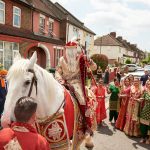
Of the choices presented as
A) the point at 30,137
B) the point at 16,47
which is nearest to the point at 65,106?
the point at 30,137

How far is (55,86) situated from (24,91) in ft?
2.39

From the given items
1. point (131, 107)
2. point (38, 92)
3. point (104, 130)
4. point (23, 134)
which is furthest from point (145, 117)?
point (23, 134)

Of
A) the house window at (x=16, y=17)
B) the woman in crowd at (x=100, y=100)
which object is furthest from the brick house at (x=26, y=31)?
the woman in crowd at (x=100, y=100)

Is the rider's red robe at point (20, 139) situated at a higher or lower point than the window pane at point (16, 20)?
lower

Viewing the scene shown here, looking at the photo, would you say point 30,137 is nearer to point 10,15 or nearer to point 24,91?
point 24,91

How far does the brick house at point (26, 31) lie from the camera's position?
1983cm

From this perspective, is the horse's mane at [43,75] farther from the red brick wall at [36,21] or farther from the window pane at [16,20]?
the red brick wall at [36,21]

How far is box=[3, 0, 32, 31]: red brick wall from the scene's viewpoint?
2073cm

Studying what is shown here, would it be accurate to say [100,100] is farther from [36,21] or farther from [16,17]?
[36,21]

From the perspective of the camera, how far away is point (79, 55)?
515 centimetres

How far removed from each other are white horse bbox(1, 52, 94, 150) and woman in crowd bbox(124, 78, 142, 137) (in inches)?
169

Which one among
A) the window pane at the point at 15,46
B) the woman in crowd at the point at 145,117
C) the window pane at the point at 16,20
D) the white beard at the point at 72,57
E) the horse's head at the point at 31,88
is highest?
the window pane at the point at 16,20

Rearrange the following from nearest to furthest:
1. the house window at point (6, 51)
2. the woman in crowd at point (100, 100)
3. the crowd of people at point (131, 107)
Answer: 1. the crowd of people at point (131, 107)
2. the woman in crowd at point (100, 100)
3. the house window at point (6, 51)

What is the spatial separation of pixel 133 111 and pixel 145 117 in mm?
653
